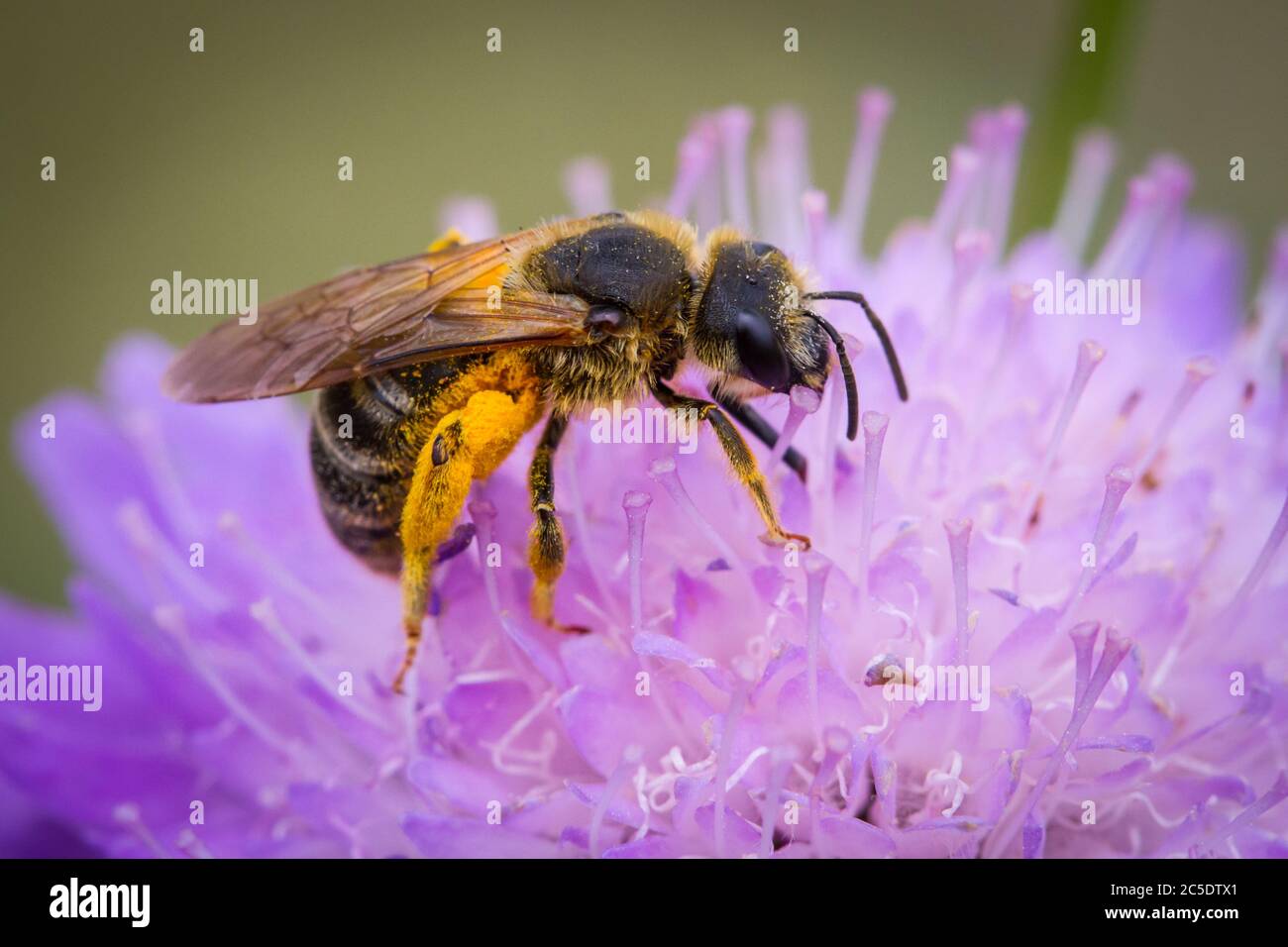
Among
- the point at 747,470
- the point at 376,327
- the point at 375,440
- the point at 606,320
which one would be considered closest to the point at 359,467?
the point at 375,440

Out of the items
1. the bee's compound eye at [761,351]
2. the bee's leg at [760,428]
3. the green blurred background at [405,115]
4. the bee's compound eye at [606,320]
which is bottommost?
the bee's leg at [760,428]

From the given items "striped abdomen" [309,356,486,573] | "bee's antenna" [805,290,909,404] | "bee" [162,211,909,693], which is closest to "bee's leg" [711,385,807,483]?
"bee" [162,211,909,693]

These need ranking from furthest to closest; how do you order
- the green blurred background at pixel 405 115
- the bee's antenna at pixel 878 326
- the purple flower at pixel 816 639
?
1. the green blurred background at pixel 405 115
2. the bee's antenna at pixel 878 326
3. the purple flower at pixel 816 639

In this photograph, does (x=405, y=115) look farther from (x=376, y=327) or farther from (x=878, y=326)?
(x=878, y=326)

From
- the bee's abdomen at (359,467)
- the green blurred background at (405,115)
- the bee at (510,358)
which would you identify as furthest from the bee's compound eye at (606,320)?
the green blurred background at (405,115)

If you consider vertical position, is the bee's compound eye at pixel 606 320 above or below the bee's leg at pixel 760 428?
above

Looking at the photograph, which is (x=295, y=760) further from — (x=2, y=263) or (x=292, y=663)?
(x=2, y=263)

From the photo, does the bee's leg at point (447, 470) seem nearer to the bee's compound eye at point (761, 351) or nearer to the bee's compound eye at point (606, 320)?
the bee's compound eye at point (606, 320)
